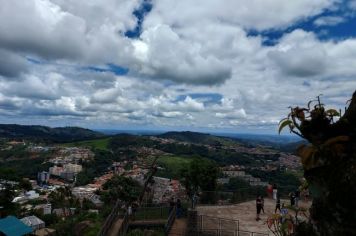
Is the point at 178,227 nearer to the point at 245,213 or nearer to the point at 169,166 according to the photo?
the point at 245,213

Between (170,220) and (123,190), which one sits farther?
(123,190)

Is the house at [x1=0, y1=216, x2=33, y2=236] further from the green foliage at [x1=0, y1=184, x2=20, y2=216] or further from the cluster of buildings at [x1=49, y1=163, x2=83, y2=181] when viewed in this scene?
the cluster of buildings at [x1=49, y1=163, x2=83, y2=181]

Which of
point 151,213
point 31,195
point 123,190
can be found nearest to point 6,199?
point 123,190

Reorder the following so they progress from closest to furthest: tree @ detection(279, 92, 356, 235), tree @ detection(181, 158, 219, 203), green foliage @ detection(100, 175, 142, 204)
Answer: tree @ detection(279, 92, 356, 235) → tree @ detection(181, 158, 219, 203) → green foliage @ detection(100, 175, 142, 204)

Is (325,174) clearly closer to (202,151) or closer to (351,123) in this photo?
(351,123)

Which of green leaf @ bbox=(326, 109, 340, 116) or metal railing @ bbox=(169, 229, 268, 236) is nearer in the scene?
green leaf @ bbox=(326, 109, 340, 116)

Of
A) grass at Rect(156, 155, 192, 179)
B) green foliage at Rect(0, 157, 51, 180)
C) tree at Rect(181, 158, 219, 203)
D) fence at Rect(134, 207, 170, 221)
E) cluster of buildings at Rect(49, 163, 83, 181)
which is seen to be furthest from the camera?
cluster of buildings at Rect(49, 163, 83, 181)

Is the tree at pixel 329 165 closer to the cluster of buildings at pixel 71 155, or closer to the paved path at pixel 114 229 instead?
the paved path at pixel 114 229

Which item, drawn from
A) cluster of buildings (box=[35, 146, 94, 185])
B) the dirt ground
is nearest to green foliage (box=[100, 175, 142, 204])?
the dirt ground

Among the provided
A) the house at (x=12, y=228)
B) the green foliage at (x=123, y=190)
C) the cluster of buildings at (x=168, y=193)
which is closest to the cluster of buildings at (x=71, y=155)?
the cluster of buildings at (x=168, y=193)
